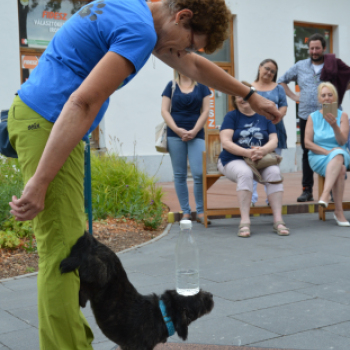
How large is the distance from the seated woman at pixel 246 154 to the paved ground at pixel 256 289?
0.30m

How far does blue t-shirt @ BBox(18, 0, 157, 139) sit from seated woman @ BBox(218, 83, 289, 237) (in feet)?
13.0

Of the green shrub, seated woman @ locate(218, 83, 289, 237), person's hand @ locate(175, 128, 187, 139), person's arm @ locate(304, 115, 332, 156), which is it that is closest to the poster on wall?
the green shrub

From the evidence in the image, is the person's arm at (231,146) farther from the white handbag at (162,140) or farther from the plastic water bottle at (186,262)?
the plastic water bottle at (186,262)

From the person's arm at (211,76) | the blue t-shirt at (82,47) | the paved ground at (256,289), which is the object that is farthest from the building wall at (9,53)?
the blue t-shirt at (82,47)

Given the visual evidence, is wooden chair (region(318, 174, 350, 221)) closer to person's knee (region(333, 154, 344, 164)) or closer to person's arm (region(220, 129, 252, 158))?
person's knee (region(333, 154, 344, 164))

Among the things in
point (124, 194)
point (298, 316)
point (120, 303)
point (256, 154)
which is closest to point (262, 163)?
point (256, 154)

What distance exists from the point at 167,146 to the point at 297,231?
192 cm

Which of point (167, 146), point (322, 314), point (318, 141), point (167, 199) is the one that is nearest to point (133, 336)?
point (322, 314)

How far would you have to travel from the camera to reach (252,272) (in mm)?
4172

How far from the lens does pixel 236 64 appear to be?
42.7 ft

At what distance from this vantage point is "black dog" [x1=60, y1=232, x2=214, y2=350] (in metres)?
2.16

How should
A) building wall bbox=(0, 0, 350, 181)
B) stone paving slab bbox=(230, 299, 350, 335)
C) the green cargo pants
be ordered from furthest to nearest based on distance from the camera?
building wall bbox=(0, 0, 350, 181)
stone paving slab bbox=(230, 299, 350, 335)
the green cargo pants

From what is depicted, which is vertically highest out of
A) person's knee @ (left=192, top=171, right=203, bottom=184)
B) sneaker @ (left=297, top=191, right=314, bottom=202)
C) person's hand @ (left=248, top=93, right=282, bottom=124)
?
person's hand @ (left=248, top=93, right=282, bottom=124)

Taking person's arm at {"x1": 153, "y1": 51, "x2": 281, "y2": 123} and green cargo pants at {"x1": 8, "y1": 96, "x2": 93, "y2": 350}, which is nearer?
green cargo pants at {"x1": 8, "y1": 96, "x2": 93, "y2": 350}
